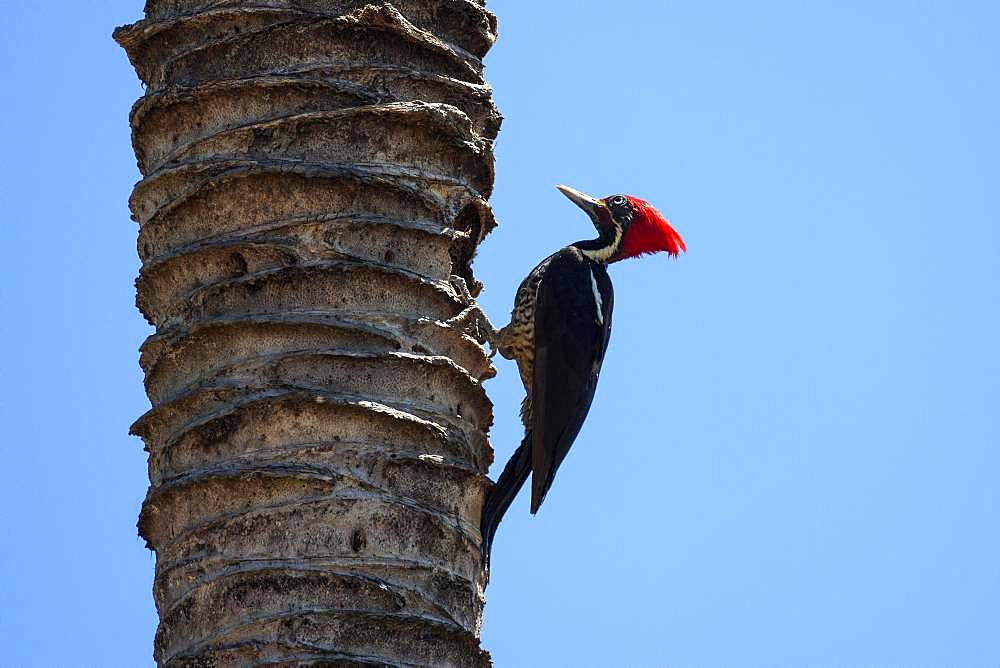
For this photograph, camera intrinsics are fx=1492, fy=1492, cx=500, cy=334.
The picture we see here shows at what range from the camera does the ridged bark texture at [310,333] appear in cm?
369

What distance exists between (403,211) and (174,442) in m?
0.94

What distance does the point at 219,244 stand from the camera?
13.4ft

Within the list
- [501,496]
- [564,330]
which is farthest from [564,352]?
[501,496]

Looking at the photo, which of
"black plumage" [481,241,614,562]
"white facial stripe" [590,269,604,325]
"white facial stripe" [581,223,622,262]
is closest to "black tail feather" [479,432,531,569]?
"black plumage" [481,241,614,562]

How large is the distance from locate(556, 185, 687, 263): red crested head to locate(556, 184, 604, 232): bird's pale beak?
4cm

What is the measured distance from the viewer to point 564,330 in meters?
6.27

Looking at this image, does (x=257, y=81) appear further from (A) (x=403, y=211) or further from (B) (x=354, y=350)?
(B) (x=354, y=350)

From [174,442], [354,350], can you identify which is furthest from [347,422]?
[174,442]

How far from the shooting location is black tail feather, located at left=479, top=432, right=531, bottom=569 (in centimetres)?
427

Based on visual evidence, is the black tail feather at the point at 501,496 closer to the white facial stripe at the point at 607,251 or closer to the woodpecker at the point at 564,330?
the woodpecker at the point at 564,330

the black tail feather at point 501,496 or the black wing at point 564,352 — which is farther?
the black wing at point 564,352

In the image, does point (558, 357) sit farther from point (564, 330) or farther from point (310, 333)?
point (310, 333)

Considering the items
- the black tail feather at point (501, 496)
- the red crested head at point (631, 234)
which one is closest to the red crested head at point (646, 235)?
the red crested head at point (631, 234)

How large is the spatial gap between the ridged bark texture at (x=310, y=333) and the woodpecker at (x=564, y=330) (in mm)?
519
